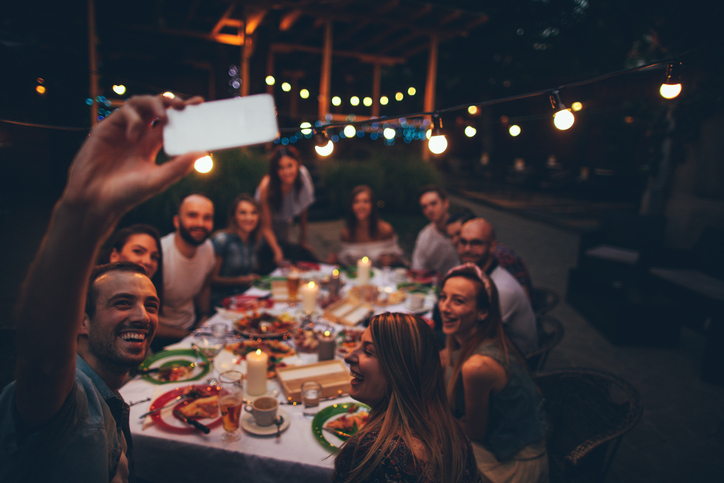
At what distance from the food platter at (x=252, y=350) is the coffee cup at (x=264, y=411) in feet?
1.27

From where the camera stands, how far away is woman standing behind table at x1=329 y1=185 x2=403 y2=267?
4742 mm

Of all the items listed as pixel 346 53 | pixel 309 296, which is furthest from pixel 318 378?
pixel 346 53

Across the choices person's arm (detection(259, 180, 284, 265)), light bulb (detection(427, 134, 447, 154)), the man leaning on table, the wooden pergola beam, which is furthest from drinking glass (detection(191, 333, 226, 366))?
the wooden pergola beam

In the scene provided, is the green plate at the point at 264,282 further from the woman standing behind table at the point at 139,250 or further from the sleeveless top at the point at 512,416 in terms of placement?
the sleeveless top at the point at 512,416

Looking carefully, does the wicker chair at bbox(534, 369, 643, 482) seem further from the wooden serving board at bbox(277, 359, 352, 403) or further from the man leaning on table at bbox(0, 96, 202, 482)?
the man leaning on table at bbox(0, 96, 202, 482)

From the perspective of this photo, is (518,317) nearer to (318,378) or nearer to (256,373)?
(318,378)

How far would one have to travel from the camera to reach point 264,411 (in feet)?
5.63

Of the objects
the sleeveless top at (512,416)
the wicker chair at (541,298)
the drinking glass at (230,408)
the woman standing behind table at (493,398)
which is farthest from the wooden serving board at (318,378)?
the wicker chair at (541,298)

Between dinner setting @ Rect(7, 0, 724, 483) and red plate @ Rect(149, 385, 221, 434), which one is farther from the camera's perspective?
red plate @ Rect(149, 385, 221, 434)

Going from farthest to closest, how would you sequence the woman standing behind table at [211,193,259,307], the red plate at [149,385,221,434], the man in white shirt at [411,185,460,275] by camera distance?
the man in white shirt at [411,185,460,275], the woman standing behind table at [211,193,259,307], the red plate at [149,385,221,434]

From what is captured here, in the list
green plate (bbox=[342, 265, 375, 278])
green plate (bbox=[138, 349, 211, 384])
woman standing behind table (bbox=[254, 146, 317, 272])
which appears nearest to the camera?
green plate (bbox=[138, 349, 211, 384])

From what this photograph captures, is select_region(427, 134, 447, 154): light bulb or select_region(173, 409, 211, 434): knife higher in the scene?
select_region(427, 134, 447, 154): light bulb

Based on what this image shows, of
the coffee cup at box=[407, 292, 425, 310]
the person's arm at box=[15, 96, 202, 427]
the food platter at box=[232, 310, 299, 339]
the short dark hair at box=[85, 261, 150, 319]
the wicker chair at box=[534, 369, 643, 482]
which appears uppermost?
the person's arm at box=[15, 96, 202, 427]

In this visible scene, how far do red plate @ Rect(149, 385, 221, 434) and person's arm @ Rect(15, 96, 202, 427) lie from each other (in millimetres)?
1028
